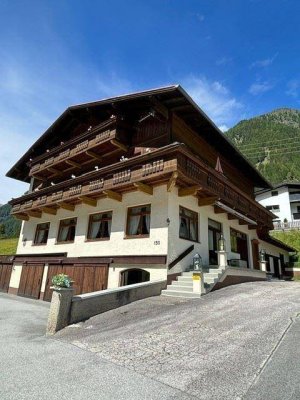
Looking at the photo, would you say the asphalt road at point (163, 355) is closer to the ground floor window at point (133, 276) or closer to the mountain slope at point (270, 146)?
the ground floor window at point (133, 276)

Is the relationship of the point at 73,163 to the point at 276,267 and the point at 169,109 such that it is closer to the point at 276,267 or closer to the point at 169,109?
the point at 169,109

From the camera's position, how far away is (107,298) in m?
10.6

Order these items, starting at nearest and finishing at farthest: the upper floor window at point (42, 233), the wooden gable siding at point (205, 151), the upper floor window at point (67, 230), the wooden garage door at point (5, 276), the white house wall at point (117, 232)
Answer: the white house wall at point (117, 232)
the wooden gable siding at point (205, 151)
the upper floor window at point (67, 230)
the upper floor window at point (42, 233)
the wooden garage door at point (5, 276)

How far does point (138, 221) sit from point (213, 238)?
221 inches

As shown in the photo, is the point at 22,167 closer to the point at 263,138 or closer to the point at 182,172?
the point at 182,172

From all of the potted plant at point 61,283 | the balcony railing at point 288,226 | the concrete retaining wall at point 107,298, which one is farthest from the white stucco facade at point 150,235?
the balcony railing at point 288,226

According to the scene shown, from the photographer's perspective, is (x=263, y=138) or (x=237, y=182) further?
(x=263, y=138)

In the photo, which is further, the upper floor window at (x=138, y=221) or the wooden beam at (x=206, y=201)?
the wooden beam at (x=206, y=201)

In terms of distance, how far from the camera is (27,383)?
4.89 m

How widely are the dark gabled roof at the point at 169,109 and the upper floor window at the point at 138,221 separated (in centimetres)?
597

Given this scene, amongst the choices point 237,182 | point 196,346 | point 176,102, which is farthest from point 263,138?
point 196,346

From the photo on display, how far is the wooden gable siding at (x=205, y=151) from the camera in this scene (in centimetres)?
1630

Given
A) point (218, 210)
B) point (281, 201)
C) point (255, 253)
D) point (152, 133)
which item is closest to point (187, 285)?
point (218, 210)

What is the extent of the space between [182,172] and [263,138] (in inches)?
5579
